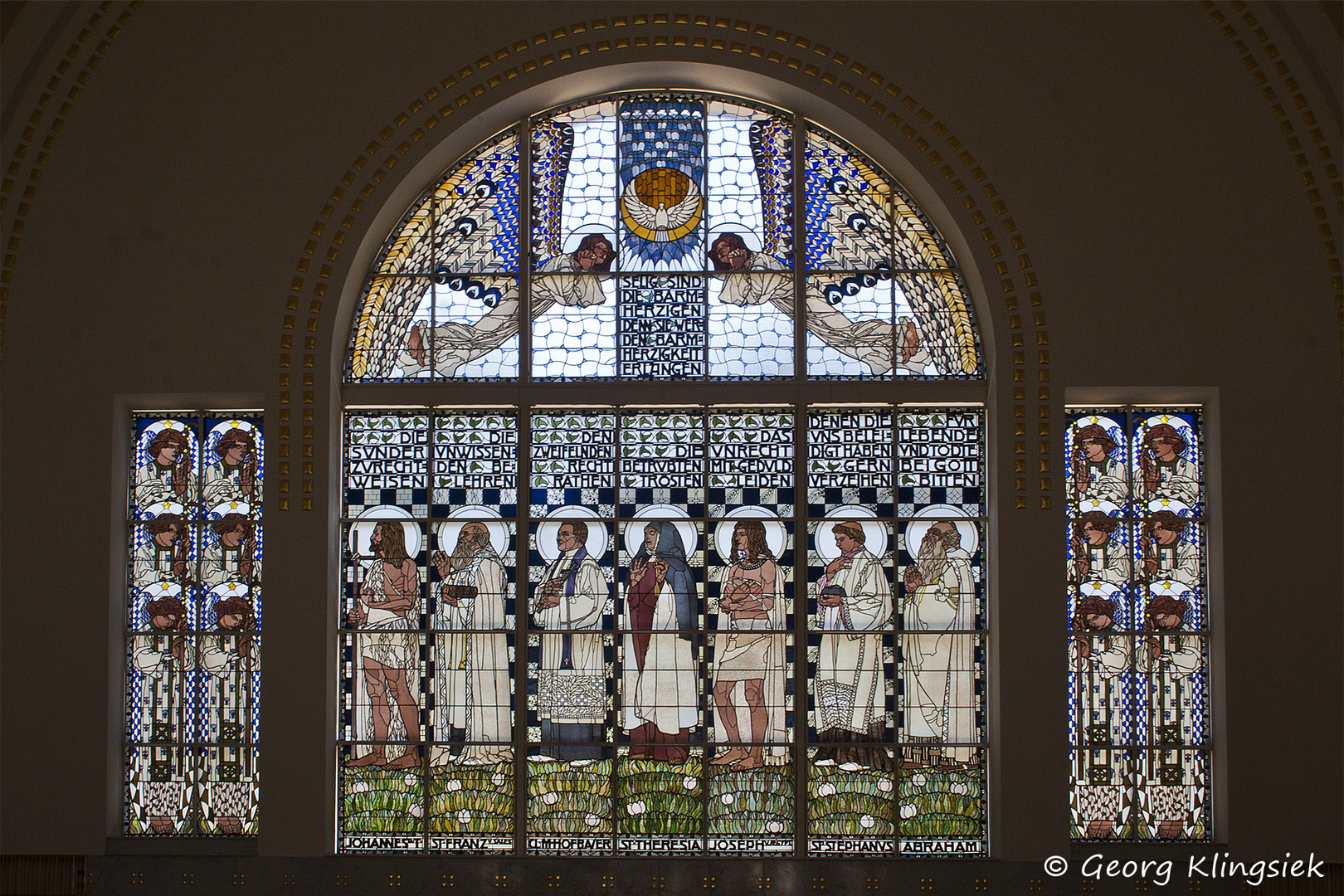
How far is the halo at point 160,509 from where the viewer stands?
670cm

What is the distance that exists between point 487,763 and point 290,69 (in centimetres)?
399

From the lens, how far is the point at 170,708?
660 cm

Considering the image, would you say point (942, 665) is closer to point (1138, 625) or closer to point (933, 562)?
point (933, 562)

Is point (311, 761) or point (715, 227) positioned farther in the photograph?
point (715, 227)

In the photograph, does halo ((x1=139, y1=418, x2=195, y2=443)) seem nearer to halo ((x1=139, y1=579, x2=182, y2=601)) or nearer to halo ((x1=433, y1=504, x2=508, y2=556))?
halo ((x1=139, y1=579, x2=182, y2=601))

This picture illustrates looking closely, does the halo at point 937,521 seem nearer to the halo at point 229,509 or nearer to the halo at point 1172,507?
the halo at point 1172,507

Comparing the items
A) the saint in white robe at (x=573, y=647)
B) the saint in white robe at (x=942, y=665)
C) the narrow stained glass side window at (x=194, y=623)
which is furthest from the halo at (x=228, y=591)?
the saint in white robe at (x=942, y=665)

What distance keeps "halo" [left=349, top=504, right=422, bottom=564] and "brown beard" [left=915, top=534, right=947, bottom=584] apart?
281 cm

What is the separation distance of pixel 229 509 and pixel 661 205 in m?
3.00

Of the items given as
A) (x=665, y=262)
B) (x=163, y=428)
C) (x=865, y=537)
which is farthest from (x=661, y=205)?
(x=163, y=428)

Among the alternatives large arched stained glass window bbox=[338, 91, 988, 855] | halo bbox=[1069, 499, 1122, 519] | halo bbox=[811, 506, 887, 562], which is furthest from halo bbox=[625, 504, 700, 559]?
halo bbox=[1069, 499, 1122, 519]

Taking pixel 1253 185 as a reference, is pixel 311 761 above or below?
below

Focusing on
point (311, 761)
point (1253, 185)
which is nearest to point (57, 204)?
point (311, 761)

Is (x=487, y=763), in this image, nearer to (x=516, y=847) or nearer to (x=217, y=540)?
(x=516, y=847)
